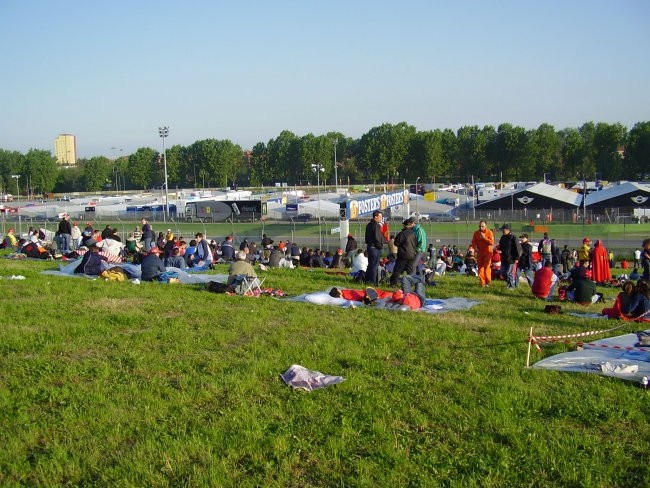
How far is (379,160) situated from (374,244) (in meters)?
103

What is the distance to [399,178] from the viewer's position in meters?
119

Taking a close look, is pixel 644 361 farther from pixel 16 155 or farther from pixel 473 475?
pixel 16 155

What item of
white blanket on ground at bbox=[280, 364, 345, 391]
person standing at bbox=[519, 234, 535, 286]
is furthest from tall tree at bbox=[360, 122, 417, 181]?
white blanket on ground at bbox=[280, 364, 345, 391]

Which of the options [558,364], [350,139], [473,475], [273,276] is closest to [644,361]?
[558,364]

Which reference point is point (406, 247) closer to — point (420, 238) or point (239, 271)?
point (420, 238)

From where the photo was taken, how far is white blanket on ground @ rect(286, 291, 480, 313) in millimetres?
10906

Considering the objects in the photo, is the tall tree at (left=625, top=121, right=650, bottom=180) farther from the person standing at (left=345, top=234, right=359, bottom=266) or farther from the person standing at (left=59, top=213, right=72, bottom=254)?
the person standing at (left=59, top=213, right=72, bottom=254)

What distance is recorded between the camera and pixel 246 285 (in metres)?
12.0

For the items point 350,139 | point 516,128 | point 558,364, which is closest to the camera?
point 558,364

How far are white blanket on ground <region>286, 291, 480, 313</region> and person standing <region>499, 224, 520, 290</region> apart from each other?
265 cm

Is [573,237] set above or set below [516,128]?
below

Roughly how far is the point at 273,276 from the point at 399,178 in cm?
10577

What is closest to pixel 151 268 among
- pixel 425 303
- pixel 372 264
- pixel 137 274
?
pixel 137 274

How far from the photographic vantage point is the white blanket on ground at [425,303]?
10.9 metres
